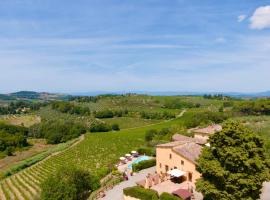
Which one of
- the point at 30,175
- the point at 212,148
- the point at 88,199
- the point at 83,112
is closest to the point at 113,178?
the point at 88,199

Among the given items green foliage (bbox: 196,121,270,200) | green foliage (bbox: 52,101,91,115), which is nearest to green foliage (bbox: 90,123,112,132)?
green foliage (bbox: 52,101,91,115)

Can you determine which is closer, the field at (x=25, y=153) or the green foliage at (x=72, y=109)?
the field at (x=25, y=153)

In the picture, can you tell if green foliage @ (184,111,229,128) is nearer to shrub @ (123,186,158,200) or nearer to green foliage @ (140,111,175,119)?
green foliage @ (140,111,175,119)

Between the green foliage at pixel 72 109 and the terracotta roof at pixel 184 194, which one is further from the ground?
the terracotta roof at pixel 184 194

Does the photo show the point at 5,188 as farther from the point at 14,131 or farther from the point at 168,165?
the point at 14,131

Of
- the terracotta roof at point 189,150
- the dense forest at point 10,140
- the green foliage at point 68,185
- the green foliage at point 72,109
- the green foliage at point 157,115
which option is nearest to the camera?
the green foliage at point 68,185

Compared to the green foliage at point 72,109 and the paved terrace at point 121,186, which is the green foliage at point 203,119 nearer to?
the paved terrace at point 121,186

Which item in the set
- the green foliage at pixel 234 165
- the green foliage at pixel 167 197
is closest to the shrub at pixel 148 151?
the green foliage at pixel 167 197
